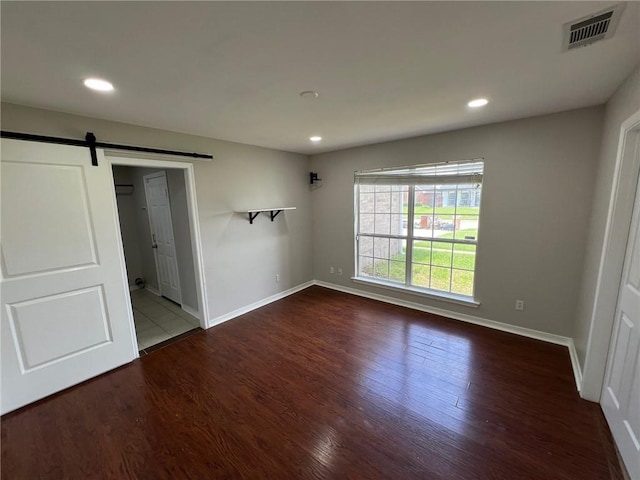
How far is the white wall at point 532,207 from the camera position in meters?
2.51

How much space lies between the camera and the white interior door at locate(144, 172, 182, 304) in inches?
149

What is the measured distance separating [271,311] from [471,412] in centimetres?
264

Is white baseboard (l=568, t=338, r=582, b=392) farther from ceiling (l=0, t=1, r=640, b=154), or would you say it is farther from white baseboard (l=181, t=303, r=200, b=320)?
white baseboard (l=181, t=303, r=200, b=320)

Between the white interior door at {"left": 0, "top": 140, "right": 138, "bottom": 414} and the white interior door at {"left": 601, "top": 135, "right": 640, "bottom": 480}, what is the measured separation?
12.9 feet

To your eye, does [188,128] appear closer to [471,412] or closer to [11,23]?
[11,23]

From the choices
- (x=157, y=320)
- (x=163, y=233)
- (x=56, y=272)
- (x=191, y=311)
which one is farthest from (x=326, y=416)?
(x=163, y=233)

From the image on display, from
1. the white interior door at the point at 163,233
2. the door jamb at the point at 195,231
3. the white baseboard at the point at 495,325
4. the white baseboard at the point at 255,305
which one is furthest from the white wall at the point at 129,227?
the white baseboard at the point at 495,325

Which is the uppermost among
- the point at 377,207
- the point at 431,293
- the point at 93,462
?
the point at 377,207

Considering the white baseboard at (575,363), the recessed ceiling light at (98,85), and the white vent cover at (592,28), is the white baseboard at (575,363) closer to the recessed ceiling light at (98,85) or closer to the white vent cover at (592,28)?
the white vent cover at (592,28)

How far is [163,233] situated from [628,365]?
16.5ft

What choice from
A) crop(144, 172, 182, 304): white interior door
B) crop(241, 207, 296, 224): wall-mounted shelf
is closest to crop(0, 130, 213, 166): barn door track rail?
crop(144, 172, 182, 304): white interior door

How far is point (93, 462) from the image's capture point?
64.7 inches

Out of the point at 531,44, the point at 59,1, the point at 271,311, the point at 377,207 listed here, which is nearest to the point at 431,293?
the point at 377,207

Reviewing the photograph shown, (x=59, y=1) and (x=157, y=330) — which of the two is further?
(x=157, y=330)
